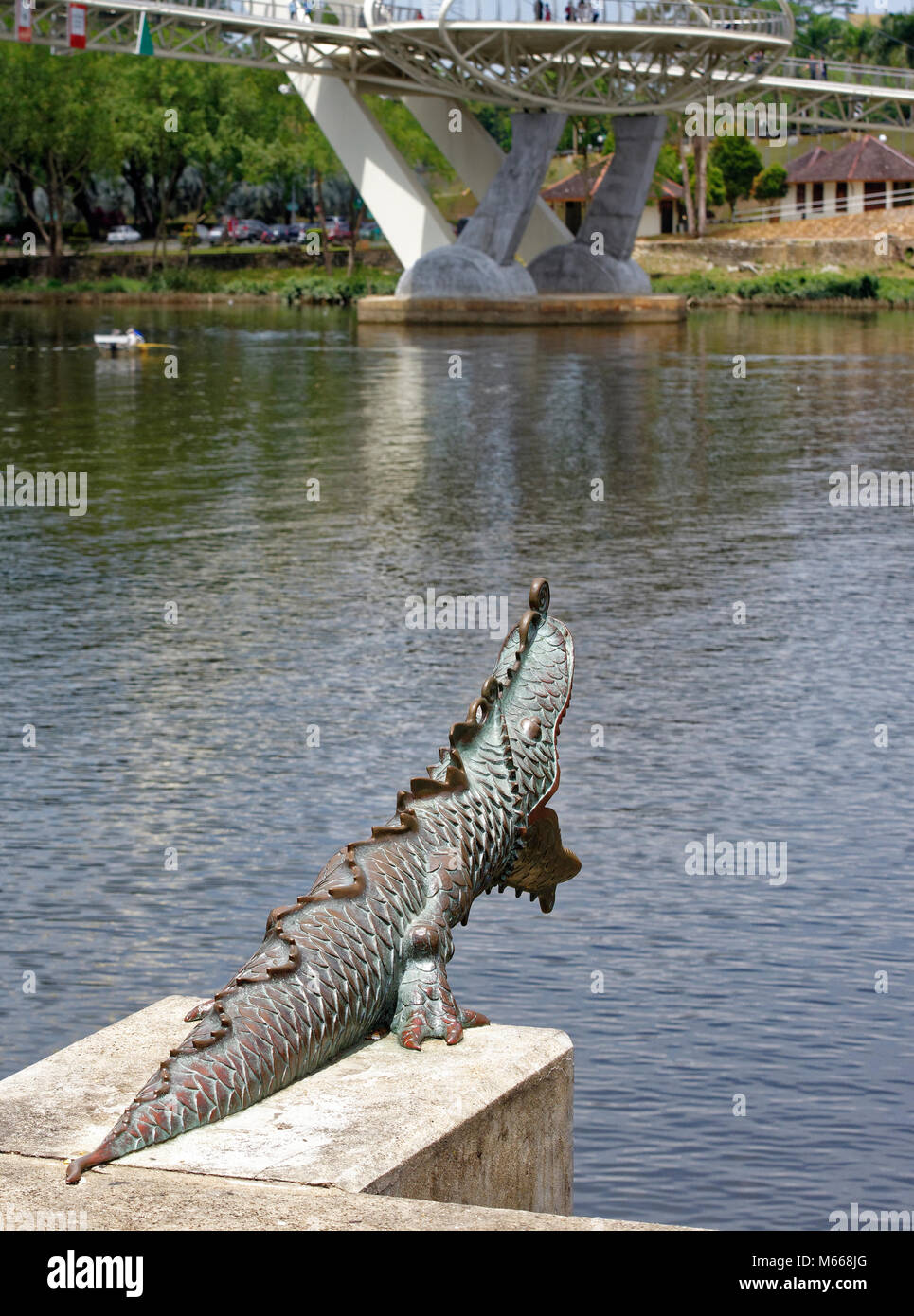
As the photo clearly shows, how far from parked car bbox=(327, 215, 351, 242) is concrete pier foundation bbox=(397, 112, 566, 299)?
3588 cm

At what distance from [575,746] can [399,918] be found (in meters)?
7.20

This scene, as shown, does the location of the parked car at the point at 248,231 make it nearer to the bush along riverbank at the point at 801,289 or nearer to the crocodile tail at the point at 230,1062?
the bush along riverbank at the point at 801,289

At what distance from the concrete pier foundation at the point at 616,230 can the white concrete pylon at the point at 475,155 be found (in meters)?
3.11

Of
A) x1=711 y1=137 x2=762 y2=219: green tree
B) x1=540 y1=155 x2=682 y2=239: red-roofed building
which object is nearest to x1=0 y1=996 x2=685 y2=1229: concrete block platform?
x1=540 y1=155 x2=682 y2=239: red-roofed building

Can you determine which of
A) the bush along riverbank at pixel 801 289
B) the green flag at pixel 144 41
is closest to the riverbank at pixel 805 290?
the bush along riverbank at pixel 801 289

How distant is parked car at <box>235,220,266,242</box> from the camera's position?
108688 mm

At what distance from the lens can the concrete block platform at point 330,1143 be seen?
4.89m

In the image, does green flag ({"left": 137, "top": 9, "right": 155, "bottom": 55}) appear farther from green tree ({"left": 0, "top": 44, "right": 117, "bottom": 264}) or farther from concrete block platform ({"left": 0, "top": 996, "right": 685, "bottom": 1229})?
concrete block platform ({"left": 0, "top": 996, "right": 685, "bottom": 1229})

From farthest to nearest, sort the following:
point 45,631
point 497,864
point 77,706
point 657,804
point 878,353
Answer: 1. point 878,353
2. point 45,631
3. point 77,706
4. point 657,804
5. point 497,864

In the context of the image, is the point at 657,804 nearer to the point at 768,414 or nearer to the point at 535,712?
the point at 535,712

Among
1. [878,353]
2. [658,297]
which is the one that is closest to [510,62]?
[658,297]
